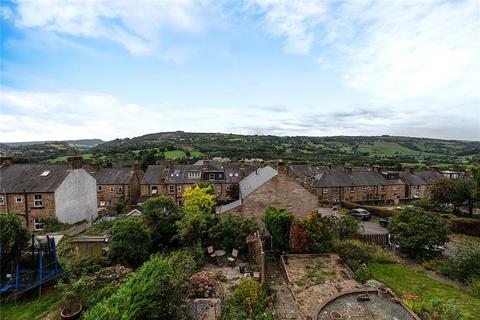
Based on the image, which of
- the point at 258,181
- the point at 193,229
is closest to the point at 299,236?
the point at 193,229

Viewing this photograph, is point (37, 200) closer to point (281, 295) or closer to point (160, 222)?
point (160, 222)

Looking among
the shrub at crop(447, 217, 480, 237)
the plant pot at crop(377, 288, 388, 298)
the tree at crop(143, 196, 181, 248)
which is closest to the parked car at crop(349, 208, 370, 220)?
the shrub at crop(447, 217, 480, 237)

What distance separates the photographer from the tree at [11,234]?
37.4 ft

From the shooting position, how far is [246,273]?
49.9ft

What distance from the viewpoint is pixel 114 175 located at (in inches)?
1682

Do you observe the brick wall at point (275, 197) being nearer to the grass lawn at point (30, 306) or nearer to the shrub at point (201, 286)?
the shrub at point (201, 286)

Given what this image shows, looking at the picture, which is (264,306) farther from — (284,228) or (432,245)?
(432,245)

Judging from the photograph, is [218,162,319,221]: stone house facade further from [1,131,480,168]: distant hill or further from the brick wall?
[1,131,480,168]: distant hill

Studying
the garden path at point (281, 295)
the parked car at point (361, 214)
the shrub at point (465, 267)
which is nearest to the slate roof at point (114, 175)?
the garden path at point (281, 295)

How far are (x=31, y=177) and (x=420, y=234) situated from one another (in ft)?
123

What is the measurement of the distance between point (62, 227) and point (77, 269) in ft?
52.6

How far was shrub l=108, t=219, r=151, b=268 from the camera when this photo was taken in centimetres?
1439

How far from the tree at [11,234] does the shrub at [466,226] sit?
127ft

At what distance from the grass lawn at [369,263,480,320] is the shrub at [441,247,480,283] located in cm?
152
